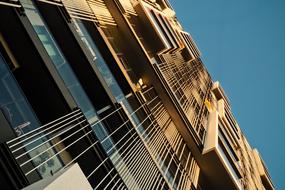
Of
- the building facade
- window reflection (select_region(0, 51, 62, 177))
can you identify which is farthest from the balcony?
window reflection (select_region(0, 51, 62, 177))

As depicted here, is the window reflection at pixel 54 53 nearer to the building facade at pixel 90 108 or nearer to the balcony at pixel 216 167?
the building facade at pixel 90 108

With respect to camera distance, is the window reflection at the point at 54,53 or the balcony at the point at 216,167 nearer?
the window reflection at the point at 54,53

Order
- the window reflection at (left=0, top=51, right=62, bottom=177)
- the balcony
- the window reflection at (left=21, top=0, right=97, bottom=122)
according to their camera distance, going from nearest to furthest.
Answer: the window reflection at (left=0, top=51, right=62, bottom=177), the window reflection at (left=21, top=0, right=97, bottom=122), the balcony

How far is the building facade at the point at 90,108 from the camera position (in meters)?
7.12

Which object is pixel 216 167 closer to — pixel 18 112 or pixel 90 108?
pixel 90 108

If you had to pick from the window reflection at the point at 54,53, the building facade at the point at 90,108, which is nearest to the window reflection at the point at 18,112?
the building facade at the point at 90,108

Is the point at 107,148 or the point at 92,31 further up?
the point at 92,31

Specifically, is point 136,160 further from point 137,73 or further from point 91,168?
point 137,73

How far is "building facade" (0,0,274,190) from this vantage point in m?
7.12

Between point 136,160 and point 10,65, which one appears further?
point 136,160

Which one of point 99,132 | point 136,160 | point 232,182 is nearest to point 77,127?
point 99,132

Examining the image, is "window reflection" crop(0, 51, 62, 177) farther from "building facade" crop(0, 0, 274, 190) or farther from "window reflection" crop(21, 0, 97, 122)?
"window reflection" crop(21, 0, 97, 122)

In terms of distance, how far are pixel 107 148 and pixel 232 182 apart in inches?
335

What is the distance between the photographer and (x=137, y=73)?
56.4ft
